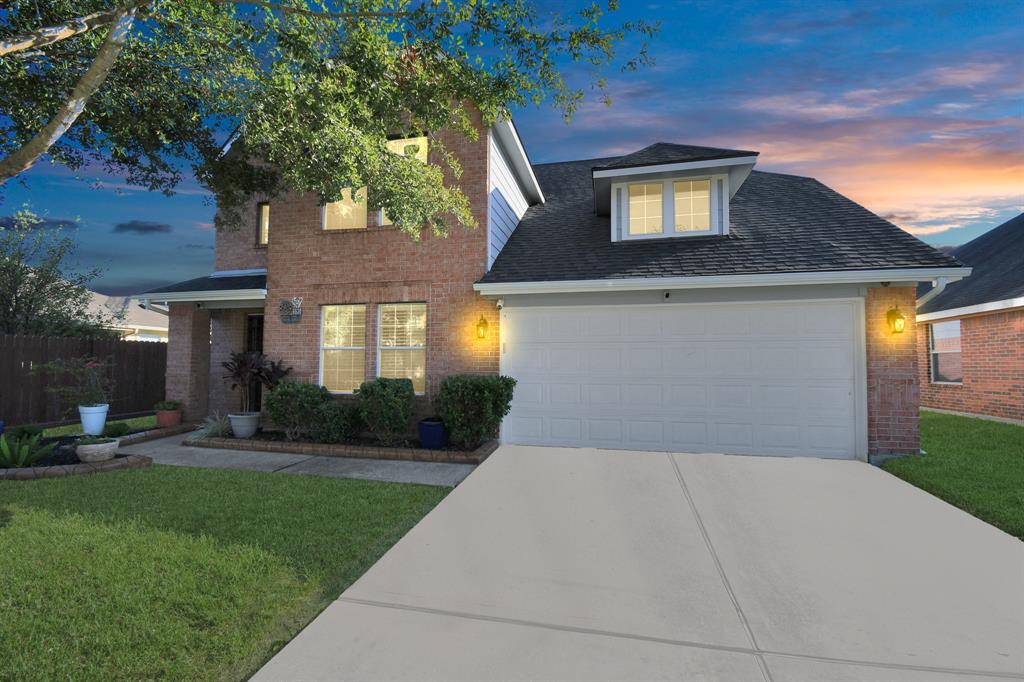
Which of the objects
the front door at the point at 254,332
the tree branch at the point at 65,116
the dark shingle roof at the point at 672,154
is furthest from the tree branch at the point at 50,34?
the dark shingle roof at the point at 672,154

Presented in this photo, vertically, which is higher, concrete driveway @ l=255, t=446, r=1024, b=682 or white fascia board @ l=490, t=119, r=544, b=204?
white fascia board @ l=490, t=119, r=544, b=204

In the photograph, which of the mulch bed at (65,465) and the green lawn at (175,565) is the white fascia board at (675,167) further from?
the mulch bed at (65,465)

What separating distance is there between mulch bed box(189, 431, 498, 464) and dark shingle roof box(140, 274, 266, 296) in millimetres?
3296

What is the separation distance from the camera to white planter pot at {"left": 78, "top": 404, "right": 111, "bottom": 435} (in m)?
8.40

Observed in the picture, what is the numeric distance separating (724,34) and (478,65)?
15.2 ft

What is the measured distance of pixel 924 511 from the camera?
15.0ft

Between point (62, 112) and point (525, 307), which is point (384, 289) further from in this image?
point (62, 112)

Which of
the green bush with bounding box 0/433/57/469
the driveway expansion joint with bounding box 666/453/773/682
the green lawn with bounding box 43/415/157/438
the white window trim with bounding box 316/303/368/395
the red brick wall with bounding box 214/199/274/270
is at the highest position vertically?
the red brick wall with bounding box 214/199/274/270

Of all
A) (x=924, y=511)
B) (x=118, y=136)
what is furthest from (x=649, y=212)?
(x=118, y=136)

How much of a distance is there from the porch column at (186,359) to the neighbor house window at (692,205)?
1065 centimetres

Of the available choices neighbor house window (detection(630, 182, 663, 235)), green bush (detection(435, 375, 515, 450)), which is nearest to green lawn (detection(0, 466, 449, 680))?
green bush (detection(435, 375, 515, 450))

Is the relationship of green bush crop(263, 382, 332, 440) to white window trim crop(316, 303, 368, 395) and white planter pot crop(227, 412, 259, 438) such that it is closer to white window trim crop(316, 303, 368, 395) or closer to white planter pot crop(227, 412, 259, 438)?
white planter pot crop(227, 412, 259, 438)

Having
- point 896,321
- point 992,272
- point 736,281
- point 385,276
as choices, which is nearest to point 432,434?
point 385,276

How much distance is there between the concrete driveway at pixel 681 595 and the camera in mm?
2260
